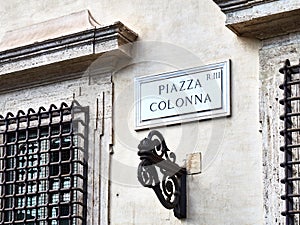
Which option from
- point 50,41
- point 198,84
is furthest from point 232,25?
point 50,41

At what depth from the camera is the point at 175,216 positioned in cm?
698

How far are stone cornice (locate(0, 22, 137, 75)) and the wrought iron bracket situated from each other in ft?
2.85

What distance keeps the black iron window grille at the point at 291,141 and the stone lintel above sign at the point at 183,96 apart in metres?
0.46

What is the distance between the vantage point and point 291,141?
21.9ft

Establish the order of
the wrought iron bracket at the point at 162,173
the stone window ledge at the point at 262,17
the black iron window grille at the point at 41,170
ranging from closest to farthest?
the wrought iron bracket at the point at 162,173 → the stone window ledge at the point at 262,17 → the black iron window grille at the point at 41,170

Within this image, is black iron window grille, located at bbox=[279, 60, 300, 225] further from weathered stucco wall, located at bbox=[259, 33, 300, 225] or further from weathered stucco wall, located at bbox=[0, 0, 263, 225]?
weathered stucco wall, located at bbox=[0, 0, 263, 225]

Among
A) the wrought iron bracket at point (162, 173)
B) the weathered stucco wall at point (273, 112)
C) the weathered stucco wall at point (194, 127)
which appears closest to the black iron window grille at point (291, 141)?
the weathered stucco wall at point (273, 112)

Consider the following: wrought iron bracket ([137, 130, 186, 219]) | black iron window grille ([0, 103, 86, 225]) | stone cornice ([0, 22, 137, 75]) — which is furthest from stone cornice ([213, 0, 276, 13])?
black iron window grille ([0, 103, 86, 225])

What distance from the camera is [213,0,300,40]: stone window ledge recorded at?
267 inches

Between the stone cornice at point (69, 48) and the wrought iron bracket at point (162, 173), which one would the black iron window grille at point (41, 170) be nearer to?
the stone cornice at point (69, 48)

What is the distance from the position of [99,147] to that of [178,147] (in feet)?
2.13

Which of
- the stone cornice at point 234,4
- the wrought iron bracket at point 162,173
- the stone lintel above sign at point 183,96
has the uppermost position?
the stone cornice at point 234,4

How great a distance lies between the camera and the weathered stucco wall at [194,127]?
6836 mm

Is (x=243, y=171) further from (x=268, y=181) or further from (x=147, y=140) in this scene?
(x=147, y=140)
